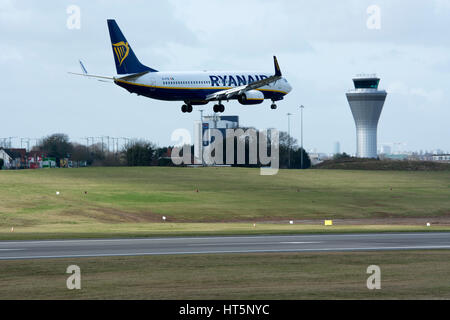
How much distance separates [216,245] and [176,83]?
2908 cm

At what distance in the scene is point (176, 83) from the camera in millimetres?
72625

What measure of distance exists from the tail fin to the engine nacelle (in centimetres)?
959

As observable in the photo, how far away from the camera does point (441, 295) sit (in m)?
26.5

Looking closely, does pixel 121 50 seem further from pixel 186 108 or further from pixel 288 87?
pixel 288 87

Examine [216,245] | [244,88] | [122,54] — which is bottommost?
[216,245]

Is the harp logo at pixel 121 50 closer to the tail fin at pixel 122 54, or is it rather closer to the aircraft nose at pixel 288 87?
the tail fin at pixel 122 54

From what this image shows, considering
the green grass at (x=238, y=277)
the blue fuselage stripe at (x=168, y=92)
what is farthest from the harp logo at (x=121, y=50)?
the green grass at (x=238, y=277)

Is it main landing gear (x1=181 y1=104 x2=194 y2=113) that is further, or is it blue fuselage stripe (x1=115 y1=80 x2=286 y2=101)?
main landing gear (x1=181 y1=104 x2=194 y2=113)

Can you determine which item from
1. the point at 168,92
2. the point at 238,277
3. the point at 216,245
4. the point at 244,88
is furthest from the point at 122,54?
the point at 238,277

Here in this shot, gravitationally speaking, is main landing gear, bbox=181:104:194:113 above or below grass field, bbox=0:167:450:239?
above

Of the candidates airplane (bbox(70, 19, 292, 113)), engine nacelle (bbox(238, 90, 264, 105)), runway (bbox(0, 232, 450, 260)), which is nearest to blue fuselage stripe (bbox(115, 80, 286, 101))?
airplane (bbox(70, 19, 292, 113))

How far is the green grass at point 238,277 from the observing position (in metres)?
26.8

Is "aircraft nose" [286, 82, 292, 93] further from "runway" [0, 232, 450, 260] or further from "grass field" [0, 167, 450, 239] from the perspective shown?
"runway" [0, 232, 450, 260]

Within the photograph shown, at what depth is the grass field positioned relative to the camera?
8325 cm
